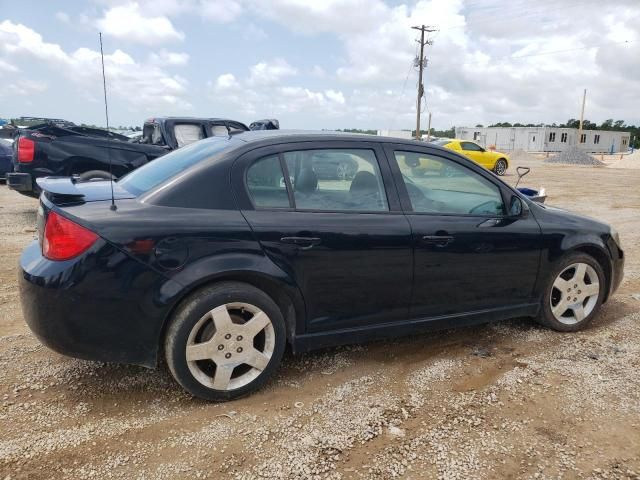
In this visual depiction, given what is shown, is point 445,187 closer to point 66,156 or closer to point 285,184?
point 285,184

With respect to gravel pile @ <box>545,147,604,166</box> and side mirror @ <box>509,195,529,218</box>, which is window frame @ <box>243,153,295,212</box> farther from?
gravel pile @ <box>545,147,604,166</box>

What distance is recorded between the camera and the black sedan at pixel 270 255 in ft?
8.34

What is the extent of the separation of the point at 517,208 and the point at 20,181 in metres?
6.70

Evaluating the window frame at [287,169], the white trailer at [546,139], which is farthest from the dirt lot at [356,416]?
the white trailer at [546,139]

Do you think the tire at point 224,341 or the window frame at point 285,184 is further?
the window frame at point 285,184

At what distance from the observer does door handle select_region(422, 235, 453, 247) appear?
320 centimetres

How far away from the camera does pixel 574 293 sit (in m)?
3.92

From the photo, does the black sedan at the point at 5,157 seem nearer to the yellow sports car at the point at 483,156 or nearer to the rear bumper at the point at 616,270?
the rear bumper at the point at 616,270

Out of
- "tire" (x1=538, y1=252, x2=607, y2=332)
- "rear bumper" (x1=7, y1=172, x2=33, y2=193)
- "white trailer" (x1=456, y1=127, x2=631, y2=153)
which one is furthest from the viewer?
"white trailer" (x1=456, y1=127, x2=631, y2=153)

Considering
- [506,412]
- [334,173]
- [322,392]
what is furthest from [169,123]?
[506,412]

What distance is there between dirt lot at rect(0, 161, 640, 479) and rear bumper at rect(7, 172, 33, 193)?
3939 millimetres

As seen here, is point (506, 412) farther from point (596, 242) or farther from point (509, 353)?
point (596, 242)

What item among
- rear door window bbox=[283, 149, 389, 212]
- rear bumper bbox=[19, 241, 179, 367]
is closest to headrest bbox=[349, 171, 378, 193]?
rear door window bbox=[283, 149, 389, 212]

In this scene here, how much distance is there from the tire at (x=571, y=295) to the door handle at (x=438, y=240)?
1078 mm
